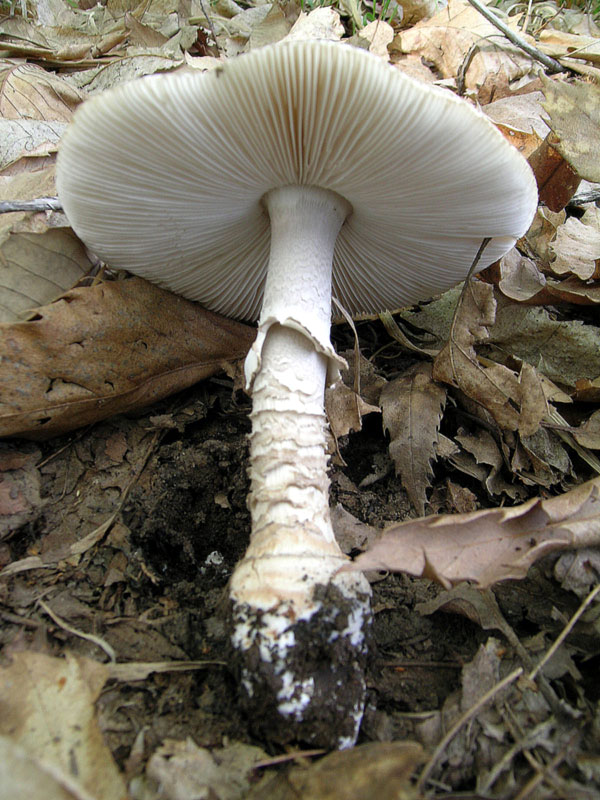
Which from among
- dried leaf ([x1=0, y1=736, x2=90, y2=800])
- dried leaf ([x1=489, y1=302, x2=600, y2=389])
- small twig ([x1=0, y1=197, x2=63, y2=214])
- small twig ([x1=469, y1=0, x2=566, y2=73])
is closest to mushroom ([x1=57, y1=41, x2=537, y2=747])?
small twig ([x1=0, y1=197, x2=63, y2=214])

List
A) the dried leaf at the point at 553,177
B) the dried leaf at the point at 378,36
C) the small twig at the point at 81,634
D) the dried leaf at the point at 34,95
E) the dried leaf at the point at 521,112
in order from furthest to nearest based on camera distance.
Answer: the dried leaf at the point at 378,36
the dried leaf at the point at 521,112
the dried leaf at the point at 34,95
the dried leaf at the point at 553,177
the small twig at the point at 81,634

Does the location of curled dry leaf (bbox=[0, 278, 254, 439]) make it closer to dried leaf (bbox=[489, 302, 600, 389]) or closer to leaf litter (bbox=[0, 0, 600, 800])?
leaf litter (bbox=[0, 0, 600, 800])

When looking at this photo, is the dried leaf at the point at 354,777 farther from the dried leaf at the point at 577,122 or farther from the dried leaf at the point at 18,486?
the dried leaf at the point at 577,122

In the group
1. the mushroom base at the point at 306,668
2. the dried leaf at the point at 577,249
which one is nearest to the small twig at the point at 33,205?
the mushroom base at the point at 306,668

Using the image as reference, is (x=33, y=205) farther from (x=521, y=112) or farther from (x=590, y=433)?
(x=521, y=112)

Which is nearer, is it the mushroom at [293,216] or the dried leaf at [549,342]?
the mushroom at [293,216]

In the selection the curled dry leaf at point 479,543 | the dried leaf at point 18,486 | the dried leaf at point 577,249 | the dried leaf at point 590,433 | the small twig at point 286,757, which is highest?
the dried leaf at point 577,249

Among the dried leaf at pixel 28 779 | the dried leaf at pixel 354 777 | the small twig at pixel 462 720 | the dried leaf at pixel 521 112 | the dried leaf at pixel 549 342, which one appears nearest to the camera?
the dried leaf at pixel 28 779
